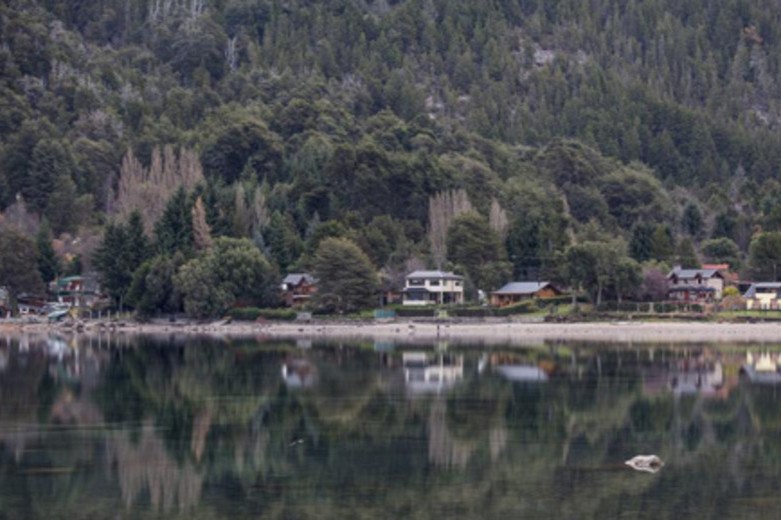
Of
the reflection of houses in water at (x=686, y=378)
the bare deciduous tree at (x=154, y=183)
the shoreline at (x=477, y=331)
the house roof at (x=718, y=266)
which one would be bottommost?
the reflection of houses in water at (x=686, y=378)


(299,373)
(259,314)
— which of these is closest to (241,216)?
(259,314)

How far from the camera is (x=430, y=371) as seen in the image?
59188 millimetres

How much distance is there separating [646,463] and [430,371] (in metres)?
26.6

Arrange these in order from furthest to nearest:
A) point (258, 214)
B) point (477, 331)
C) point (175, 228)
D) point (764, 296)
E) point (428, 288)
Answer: point (258, 214), point (175, 228), point (428, 288), point (764, 296), point (477, 331)

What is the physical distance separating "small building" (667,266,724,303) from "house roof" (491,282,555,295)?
958 centimetres

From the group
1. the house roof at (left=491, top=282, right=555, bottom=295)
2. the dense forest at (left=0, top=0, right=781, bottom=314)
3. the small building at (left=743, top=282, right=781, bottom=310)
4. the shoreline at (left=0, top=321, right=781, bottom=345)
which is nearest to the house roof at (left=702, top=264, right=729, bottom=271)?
the dense forest at (left=0, top=0, right=781, bottom=314)

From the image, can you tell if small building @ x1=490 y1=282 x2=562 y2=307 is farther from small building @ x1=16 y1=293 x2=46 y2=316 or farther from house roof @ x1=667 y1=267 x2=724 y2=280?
small building @ x1=16 y1=293 x2=46 y2=316

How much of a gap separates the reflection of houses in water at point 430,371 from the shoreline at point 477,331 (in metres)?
12.5

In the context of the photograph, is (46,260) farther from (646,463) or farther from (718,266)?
(646,463)

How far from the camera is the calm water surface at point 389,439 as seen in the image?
29609 mm

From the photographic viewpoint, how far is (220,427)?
4128 centimetres

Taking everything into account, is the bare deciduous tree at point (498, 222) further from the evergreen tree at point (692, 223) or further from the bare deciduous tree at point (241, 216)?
the evergreen tree at point (692, 223)

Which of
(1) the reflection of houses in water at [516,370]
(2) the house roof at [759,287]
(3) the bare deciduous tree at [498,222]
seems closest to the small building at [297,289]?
(3) the bare deciduous tree at [498,222]

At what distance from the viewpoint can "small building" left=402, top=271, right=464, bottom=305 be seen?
104 meters
